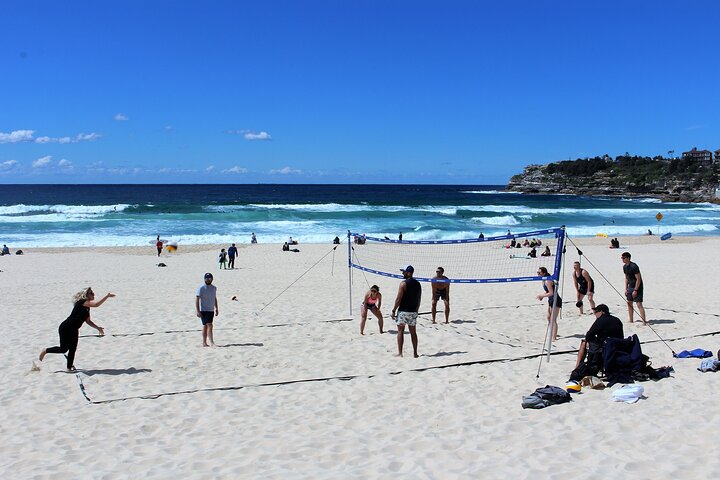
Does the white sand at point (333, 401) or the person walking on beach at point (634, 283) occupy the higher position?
the person walking on beach at point (634, 283)

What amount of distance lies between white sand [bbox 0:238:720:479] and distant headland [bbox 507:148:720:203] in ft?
246

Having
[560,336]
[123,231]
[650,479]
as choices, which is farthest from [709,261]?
[123,231]

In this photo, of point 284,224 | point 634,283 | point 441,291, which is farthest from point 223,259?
point 284,224

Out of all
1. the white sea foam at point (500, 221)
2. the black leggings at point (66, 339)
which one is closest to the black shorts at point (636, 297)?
the black leggings at point (66, 339)

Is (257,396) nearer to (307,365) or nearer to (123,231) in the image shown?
(307,365)

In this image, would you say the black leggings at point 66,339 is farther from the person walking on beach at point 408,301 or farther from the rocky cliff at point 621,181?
the rocky cliff at point 621,181

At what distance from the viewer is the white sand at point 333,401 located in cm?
452

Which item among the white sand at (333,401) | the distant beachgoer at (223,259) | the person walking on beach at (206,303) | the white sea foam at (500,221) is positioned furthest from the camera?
the white sea foam at (500,221)

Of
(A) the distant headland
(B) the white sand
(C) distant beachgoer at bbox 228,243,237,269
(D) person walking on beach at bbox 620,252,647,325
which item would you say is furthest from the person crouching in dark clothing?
(A) the distant headland

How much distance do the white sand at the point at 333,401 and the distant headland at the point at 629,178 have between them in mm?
74919

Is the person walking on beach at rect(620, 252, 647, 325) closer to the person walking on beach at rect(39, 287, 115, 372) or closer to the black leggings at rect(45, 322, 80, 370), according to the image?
the person walking on beach at rect(39, 287, 115, 372)

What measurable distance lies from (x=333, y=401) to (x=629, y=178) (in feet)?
352

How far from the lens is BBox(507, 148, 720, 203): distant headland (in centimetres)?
8512

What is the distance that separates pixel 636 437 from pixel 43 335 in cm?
845
